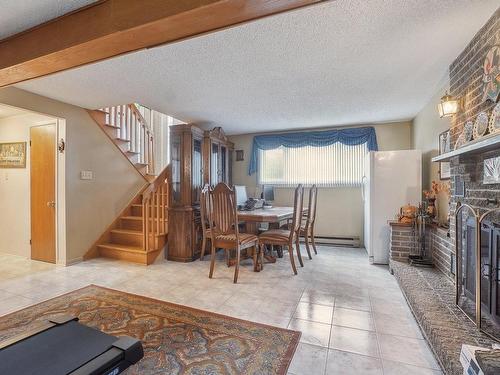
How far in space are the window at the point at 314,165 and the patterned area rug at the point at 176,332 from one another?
11.4ft

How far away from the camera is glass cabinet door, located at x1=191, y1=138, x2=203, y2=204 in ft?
13.5

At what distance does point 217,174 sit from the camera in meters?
4.83

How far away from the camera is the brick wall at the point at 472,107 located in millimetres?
1839

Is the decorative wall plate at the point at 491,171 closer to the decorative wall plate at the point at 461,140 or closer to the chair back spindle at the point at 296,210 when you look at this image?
the decorative wall plate at the point at 461,140

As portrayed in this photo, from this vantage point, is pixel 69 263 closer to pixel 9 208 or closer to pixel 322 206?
pixel 9 208

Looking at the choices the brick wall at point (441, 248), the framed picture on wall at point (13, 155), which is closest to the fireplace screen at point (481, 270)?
the brick wall at point (441, 248)

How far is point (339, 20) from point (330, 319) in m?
2.28

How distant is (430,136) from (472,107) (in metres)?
1.57

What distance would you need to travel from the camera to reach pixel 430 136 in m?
3.54

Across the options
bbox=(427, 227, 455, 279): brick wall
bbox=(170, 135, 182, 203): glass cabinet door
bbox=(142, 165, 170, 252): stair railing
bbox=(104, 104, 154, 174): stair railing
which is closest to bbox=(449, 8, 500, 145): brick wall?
bbox=(427, 227, 455, 279): brick wall

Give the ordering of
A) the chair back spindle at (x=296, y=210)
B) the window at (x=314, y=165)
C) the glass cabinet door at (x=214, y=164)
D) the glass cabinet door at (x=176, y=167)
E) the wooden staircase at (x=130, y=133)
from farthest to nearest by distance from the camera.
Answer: the window at (x=314, y=165) < the glass cabinet door at (x=214, y=164) < the wooden staircase at (x=130, y=133) < the glass cabinet door at (x=176, y=167) < the chair back spindle at (x=296, y=210)

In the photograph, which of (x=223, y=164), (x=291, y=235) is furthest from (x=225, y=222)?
(x=223, y=164)

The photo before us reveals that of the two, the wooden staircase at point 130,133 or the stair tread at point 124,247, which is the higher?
the wooden staircase at point 130,133

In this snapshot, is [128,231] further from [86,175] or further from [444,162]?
[444,162]
